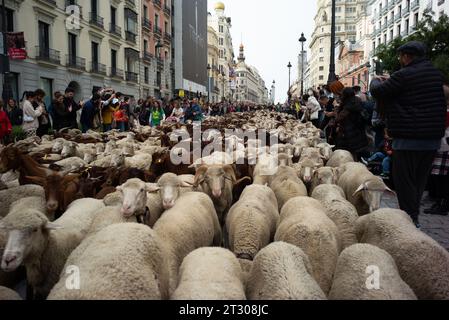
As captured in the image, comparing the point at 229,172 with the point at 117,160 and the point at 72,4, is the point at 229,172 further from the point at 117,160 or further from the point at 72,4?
the point at 72,4

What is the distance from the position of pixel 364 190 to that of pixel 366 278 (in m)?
2.39

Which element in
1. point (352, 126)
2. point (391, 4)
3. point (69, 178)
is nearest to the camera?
point (69, 178)

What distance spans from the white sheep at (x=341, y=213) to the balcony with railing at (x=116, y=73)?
96.8 feet

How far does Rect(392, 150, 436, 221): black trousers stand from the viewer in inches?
164

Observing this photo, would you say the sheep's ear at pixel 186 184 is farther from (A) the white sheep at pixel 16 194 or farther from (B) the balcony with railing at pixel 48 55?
(B) the balcony with railing at pixel 48 55

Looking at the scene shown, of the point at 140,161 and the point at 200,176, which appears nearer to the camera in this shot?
the point at 200,176

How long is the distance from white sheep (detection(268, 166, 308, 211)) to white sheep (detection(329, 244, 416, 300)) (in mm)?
2104

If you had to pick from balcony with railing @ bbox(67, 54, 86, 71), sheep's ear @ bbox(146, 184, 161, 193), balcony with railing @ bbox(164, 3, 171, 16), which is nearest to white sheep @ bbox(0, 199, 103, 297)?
sheep's ear @ bbox(146, 184, 161, 193)

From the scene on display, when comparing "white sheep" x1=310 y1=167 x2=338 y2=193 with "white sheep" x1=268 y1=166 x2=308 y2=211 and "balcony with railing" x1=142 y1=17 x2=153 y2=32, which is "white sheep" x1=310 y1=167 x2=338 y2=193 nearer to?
"white sheep" x1=268 y1=166 x2=308 y2=211

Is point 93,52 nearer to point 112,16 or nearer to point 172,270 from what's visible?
point 112,16

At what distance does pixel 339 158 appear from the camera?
700 centimetres

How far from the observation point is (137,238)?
2471 millimetres

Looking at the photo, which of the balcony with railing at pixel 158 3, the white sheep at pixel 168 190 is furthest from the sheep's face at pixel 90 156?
the balcony with railing at pixel 158 3

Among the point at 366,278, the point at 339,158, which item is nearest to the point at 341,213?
the point at 366,278
